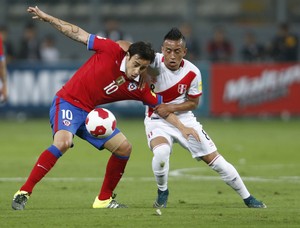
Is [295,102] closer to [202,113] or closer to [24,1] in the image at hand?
[202,113]

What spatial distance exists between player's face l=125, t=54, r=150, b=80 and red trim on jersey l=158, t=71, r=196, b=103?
2.23 ft

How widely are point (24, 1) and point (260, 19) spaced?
7747 mm

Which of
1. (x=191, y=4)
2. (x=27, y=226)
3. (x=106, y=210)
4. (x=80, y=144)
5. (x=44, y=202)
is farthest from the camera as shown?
(x=191, y=4)

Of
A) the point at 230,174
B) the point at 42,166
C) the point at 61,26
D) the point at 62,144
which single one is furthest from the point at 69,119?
the point at 230,174

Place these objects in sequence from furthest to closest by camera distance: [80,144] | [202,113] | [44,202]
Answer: [202,113]
[80,144]
[44,202]

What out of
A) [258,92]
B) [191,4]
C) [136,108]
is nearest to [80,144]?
[136,108]

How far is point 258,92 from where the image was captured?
24812mm

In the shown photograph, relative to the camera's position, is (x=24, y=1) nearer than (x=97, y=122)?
No

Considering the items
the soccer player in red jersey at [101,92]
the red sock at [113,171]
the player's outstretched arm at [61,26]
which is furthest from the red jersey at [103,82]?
the red sock at [113,171]

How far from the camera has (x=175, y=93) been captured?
34.7ft

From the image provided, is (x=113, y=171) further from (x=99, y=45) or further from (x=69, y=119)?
(x=99, y=45)

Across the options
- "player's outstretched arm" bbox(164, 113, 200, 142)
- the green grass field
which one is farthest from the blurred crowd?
"player's outstretched arm" bbox(164, 113, 200, 142)

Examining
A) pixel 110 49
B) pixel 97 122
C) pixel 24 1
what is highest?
pixel 110 49

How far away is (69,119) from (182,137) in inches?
53.4
